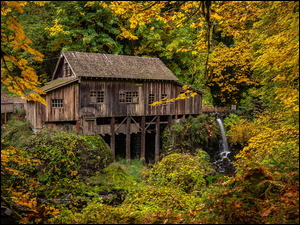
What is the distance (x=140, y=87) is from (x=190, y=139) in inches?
233

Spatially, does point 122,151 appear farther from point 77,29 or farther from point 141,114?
point 77,29

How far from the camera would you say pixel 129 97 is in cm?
1916

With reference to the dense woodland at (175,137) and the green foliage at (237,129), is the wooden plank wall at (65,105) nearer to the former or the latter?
the dense woodland at (175,137)

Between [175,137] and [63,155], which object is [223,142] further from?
[63,155]

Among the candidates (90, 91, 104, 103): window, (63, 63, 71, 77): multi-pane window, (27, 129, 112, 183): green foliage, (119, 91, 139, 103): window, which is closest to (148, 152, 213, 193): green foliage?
(27, 129, 112, 183): green foliage

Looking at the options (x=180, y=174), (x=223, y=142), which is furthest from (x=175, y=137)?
(x=180, y=174)

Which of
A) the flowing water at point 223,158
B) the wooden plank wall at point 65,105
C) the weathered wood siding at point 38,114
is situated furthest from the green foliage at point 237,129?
Result: the weathered wood siding at point 38,114

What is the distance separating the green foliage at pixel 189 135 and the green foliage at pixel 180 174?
10.2 metres

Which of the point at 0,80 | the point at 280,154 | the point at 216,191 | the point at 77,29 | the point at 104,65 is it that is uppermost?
the point at 77,29

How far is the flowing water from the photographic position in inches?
747

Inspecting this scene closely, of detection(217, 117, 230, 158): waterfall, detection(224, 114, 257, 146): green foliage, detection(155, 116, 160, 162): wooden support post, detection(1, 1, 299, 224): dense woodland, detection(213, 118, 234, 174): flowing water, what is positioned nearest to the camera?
detection(1, 1, 299, 224): dense woodland

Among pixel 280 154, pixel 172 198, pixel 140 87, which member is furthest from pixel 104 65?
pixel 280 154

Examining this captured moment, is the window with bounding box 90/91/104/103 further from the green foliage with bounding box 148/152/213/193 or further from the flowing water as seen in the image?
the flowing water

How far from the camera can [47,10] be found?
2545cm
